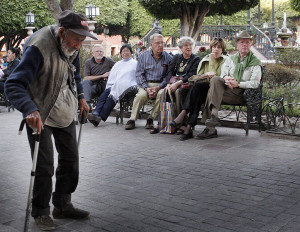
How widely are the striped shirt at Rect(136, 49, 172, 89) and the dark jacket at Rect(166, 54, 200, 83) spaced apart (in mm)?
270

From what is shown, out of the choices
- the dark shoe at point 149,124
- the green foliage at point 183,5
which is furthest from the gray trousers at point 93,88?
the green foliage at point 183,5

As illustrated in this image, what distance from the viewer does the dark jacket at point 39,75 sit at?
3.67 metres

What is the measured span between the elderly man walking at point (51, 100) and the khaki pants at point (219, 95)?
399cm

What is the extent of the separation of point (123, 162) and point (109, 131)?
2.56 metres

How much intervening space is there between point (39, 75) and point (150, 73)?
17.7 ft

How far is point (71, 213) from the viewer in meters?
4.28

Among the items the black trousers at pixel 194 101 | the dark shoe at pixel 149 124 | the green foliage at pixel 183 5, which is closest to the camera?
the black trousers at pixel 194 101

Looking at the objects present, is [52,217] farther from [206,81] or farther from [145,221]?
[206,81]

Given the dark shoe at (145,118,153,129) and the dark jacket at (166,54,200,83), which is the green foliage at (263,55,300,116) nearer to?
the dark jacket at (166,54,200,83)

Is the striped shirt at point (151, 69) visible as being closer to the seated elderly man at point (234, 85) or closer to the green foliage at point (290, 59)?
the seated elderly man at point (234, 85)

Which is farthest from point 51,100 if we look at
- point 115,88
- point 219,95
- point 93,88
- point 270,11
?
point 270,11

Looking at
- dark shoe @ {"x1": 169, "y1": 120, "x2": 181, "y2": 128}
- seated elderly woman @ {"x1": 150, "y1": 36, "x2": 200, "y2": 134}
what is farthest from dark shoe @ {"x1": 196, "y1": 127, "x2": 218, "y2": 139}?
seated elderly woman @ {"x1": 150, "y1": 36, "x2": 200, "y2": 134}

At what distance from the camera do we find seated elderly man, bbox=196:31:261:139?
26.0ft

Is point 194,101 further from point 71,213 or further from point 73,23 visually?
point 73,23
